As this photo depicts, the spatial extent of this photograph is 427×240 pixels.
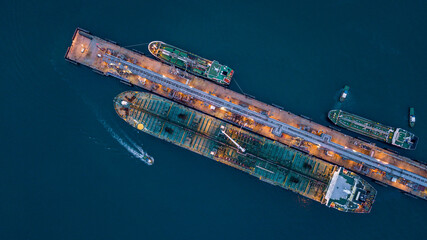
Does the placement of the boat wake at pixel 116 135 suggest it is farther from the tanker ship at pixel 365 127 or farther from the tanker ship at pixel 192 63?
the tanker ship at pixel 365 127

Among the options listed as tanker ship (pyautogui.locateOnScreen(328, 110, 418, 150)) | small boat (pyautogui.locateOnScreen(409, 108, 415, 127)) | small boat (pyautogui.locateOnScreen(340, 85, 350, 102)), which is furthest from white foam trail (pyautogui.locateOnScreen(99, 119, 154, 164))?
small boat (pyautogui.locateOnScreen(409, 108, 415, 127))

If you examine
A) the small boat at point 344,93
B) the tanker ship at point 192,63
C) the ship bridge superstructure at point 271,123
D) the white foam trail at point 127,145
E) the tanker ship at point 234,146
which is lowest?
the white foam trail at point 127,145

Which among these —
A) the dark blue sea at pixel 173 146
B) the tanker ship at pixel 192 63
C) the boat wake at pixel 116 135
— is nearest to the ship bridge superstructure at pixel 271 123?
the tanker ship at pixel 192 63

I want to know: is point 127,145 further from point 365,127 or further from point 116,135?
point 365,127

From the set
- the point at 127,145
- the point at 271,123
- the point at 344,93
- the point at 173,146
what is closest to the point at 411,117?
the point at 344,93

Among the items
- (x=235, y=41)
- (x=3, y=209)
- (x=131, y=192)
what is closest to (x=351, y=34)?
(x=235, y=41)

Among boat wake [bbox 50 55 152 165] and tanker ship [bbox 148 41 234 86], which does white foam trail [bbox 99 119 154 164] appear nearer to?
boat wake [bbox 50 55 152 165]

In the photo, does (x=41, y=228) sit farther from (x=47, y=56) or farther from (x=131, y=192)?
(x=47, y=56)
